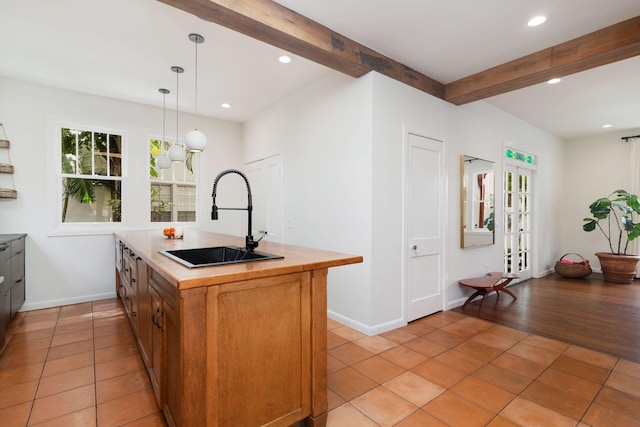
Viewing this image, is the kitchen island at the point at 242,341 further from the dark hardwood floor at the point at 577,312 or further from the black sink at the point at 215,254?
the dark hardwood floor at the point at 577,312

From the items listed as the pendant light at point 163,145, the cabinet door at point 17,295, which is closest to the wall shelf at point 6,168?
the cabinet door at point 17,295

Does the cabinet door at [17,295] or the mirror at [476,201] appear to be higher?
the mirror at [476,201]

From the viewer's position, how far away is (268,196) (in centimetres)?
472

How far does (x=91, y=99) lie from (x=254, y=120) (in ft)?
7.31

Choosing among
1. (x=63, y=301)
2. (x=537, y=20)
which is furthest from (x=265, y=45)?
(x=63, y=301)

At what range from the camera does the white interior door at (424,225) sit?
3441 mm

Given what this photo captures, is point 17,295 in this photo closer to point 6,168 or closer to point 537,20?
point 6,168

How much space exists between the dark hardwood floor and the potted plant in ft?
1.02

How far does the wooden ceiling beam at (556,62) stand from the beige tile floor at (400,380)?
259cm

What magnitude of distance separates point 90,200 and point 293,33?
3.74 metres

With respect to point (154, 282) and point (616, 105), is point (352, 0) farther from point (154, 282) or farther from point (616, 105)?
point (616, 105)

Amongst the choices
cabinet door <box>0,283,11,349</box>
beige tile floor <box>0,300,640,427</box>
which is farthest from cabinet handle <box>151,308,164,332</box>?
cabinet door <box>0,283,11,349</box>

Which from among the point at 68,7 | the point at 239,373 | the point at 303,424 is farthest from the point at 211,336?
the point at 68,7

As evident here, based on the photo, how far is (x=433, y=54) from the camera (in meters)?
3.08
